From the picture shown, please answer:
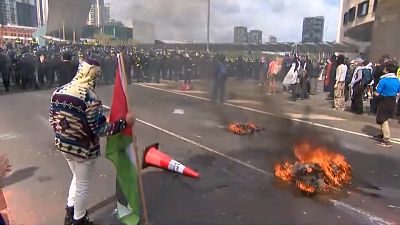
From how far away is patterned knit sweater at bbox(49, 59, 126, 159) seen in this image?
8.63ft

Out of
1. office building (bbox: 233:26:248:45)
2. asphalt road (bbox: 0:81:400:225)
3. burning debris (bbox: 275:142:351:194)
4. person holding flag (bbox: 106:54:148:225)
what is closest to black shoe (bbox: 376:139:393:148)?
asphalt road (bbox: 0:81:400:225)

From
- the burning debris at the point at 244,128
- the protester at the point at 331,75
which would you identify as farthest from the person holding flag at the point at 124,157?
the protester at the point at 331,75

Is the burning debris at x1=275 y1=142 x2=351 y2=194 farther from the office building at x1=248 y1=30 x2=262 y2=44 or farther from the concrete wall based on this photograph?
the concrete wall


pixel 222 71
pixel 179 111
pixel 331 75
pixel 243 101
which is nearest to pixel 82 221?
pixel 179 111

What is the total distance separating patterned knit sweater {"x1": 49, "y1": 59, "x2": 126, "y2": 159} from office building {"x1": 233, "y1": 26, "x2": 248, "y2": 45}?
3.47 metres

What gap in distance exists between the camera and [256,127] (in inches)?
287

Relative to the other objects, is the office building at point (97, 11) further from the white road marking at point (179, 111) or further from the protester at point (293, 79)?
the protester at point (293, 79)

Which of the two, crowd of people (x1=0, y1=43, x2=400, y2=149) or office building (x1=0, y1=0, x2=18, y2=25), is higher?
office building (x1=0, y1=0, x2=18, y2=25)

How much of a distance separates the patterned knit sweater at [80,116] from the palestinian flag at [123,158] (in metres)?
0.11

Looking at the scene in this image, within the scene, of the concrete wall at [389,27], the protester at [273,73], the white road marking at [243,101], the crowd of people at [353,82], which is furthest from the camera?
the protester at [273,73]

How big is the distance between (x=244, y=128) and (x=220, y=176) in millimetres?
2690

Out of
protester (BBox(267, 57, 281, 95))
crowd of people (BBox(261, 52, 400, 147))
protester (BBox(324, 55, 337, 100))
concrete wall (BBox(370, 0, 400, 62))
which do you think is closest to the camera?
crowd of people (BBox(261, 52, 400, 147))

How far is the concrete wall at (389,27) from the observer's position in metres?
8.66

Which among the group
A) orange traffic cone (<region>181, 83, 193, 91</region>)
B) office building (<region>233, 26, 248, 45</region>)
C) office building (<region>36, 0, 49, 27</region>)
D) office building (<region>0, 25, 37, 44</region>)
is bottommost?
orange traffic cone (<region>181, 83, 193, 91</region>)
